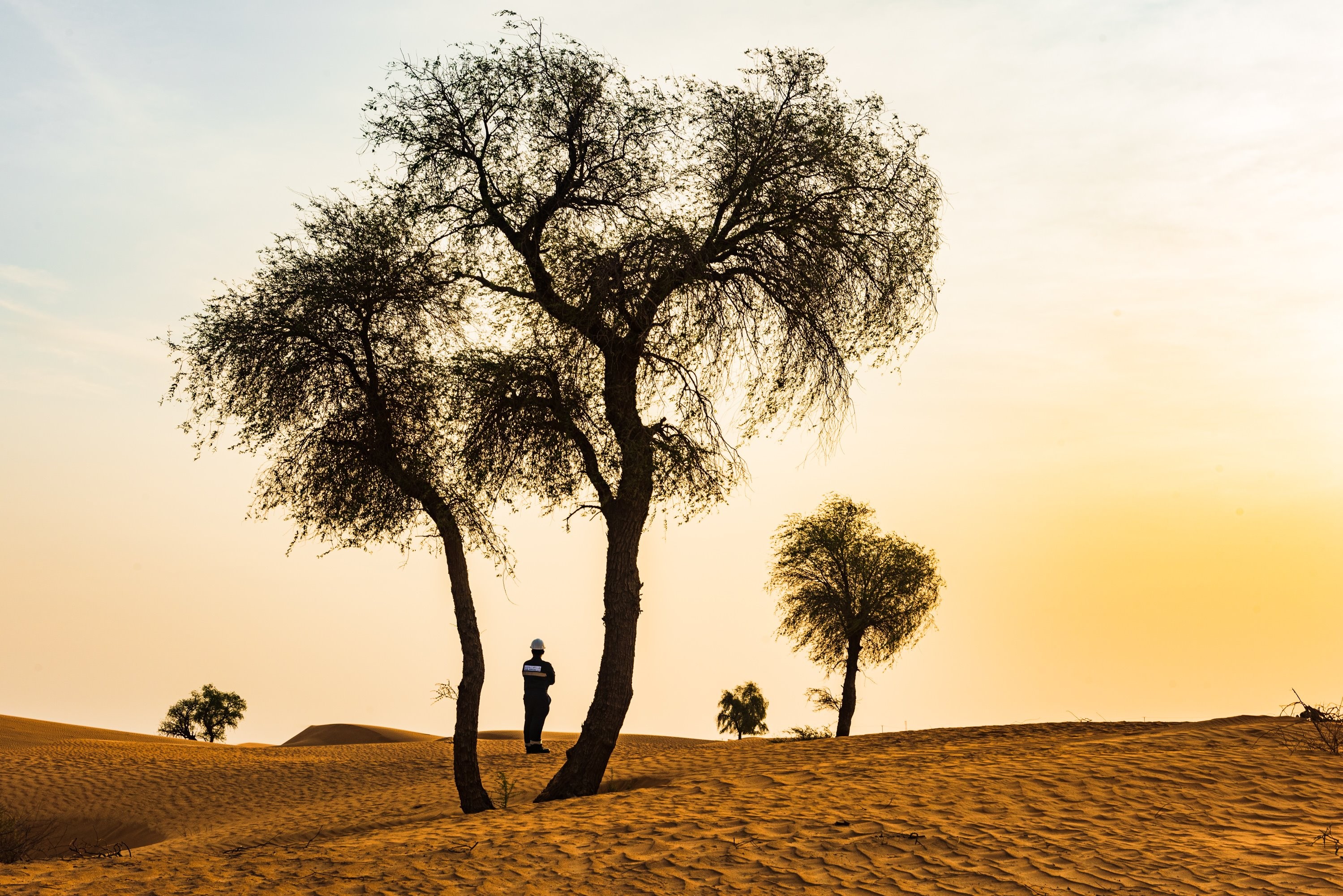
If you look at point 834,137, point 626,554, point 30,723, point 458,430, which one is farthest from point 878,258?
point 30,723

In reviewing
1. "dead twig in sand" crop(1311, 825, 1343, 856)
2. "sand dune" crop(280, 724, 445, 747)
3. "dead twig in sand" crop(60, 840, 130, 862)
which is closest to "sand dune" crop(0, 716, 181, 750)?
"sand dune" crop(280, 724, 445, 747)

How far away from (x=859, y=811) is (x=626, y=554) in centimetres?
519

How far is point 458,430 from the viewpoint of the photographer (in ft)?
51.7

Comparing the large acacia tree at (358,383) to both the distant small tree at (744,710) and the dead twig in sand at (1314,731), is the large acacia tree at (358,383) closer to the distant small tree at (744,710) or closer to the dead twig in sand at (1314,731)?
the dead twig in sand at (1314,731)

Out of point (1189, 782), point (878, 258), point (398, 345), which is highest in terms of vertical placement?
point (878, 258)

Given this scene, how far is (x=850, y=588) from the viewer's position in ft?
113

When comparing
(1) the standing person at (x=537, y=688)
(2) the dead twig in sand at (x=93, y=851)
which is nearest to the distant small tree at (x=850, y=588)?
(1) the standing person at (x=537, y=688)

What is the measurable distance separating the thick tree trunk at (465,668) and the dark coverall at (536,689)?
661cm

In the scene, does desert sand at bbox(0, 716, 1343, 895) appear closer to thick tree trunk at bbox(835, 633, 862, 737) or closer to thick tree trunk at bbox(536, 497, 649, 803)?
thick tree trunk at bbox(536, 497, 649, 803)

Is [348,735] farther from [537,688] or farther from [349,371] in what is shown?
[349,371]

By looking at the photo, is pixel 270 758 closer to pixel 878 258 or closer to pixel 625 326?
pixel 625 326

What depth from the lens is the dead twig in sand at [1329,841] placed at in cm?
932

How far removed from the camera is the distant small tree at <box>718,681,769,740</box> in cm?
5194

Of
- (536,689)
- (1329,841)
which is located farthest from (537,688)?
(1329,841)
